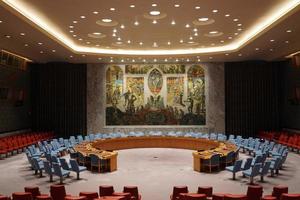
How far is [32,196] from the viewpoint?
890cm

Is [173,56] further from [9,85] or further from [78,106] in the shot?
[9,85]

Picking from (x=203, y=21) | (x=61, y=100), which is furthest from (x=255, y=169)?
(x=61, y=100)

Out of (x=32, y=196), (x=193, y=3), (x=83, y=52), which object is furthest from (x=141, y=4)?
(x=83, y=52)

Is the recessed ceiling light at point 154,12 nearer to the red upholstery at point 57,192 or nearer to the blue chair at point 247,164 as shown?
the blue chair at point 247,164

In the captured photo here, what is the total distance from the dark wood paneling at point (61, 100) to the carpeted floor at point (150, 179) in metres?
9.04

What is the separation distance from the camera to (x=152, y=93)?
2662 centimetres

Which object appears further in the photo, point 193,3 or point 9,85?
point 9,85

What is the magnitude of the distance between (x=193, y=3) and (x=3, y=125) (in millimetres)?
15134

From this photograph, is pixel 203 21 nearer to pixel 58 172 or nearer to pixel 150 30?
pixel 150 30

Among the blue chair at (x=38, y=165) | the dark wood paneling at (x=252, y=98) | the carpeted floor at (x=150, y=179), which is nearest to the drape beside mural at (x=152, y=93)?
the dark wood paneling at (x=252, y=98)

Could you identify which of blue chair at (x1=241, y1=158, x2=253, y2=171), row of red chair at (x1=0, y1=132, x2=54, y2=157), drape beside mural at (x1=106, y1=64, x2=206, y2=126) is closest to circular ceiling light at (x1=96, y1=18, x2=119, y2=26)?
blue chair at (x1=241, y1=158, x2=253, y2=171)

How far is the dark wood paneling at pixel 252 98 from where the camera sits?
2606 centimetres

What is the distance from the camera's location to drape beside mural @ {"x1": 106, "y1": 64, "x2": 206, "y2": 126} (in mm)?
26484

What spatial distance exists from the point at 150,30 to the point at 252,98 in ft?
39.1
